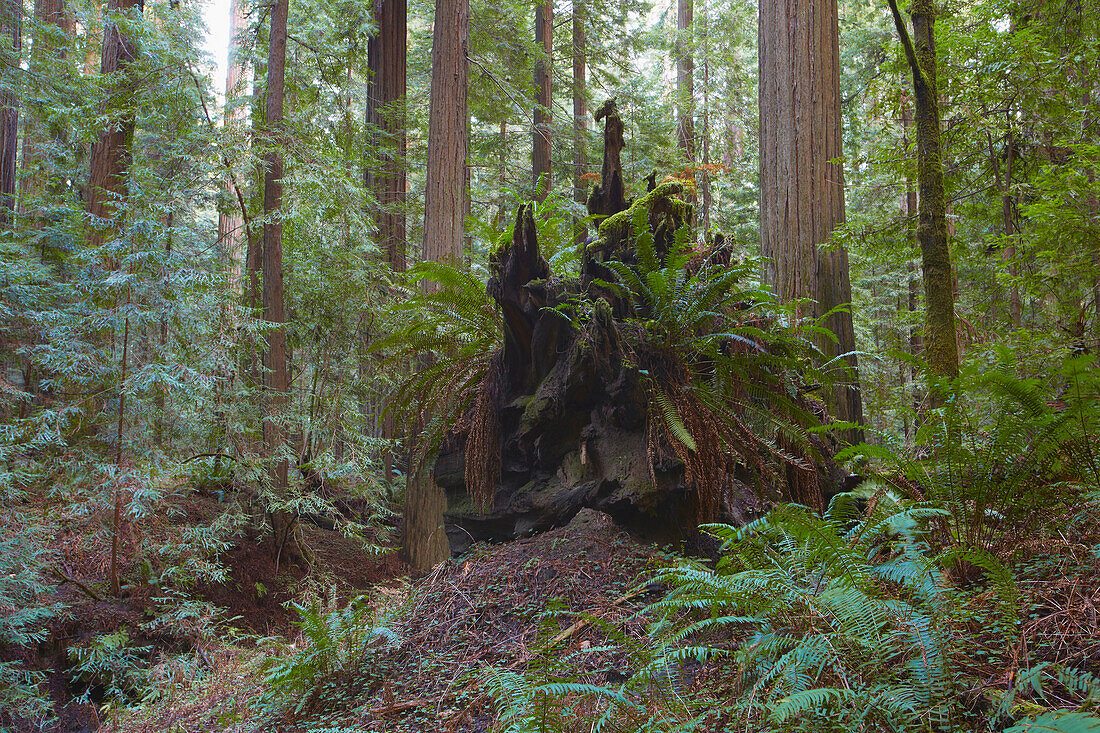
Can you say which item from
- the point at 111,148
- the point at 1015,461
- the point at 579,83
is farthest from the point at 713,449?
the point at 579,83

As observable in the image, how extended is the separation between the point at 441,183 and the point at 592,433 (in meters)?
5.20

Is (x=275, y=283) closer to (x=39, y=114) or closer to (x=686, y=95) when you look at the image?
(x=39, y=114)

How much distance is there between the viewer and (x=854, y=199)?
1608 cm

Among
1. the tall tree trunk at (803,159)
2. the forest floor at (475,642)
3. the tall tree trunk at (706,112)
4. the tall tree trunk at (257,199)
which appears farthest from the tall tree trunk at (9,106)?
the tall tree trunk at (706,112)

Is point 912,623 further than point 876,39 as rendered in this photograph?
No

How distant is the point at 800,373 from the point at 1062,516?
5.04 feet

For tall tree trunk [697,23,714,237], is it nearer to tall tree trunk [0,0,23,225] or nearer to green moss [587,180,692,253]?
green moss [587,180,692,253]

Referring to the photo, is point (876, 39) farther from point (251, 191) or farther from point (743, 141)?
point (251, 191)

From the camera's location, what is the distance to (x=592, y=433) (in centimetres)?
388

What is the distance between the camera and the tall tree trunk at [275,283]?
771cm

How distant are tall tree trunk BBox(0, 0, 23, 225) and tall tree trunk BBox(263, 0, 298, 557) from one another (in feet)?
19.2

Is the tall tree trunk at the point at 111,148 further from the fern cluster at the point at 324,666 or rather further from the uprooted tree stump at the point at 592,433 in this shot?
the fern cluster at the point at 324,666

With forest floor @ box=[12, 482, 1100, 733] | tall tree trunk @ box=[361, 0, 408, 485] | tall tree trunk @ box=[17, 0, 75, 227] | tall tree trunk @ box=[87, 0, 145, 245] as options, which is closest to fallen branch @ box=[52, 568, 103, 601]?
forest floor @ box=[12, 482, 1100, 733]

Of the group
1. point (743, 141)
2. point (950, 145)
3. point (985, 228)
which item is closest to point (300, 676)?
point (950, 145)
